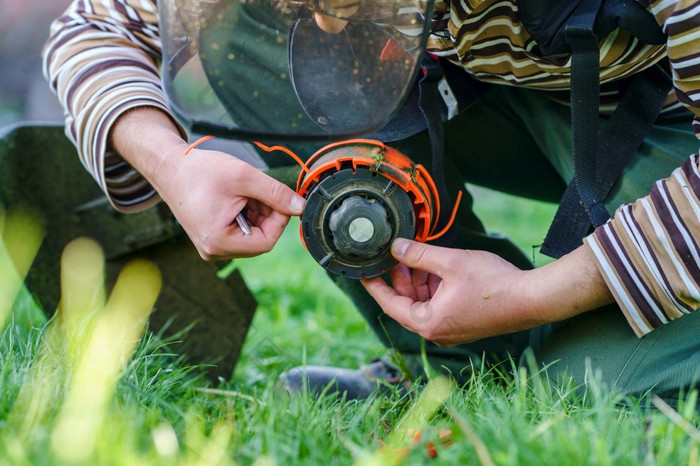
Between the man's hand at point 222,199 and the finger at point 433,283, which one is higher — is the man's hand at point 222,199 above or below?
above

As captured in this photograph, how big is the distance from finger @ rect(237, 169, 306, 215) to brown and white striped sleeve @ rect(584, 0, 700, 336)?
0.49 meters

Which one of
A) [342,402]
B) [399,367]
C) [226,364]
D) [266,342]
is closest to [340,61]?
[342,402]

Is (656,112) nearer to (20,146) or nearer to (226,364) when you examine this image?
(226,364)

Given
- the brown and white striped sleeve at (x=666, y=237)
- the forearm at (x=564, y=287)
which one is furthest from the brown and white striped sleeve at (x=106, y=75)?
the brown and white striped sleeve at (x=666, y=237)

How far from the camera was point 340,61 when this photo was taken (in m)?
1.31

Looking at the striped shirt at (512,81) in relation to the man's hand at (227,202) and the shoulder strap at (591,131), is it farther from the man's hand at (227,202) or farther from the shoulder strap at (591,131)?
the man's hand at (227,202)

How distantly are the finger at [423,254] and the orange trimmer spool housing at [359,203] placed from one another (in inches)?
0.7

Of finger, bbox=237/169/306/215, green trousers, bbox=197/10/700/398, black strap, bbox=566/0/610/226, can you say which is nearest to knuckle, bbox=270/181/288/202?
finger, bbox=237/169/306/215

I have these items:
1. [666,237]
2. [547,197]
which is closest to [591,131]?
[666,237]

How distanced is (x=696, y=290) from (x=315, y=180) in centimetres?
64

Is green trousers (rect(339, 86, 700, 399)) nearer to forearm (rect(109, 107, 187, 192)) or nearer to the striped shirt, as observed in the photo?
the striped shirt

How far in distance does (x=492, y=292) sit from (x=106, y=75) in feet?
2.96

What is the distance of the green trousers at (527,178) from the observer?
4.37 feet

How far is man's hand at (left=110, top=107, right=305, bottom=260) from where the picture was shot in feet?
4.39
